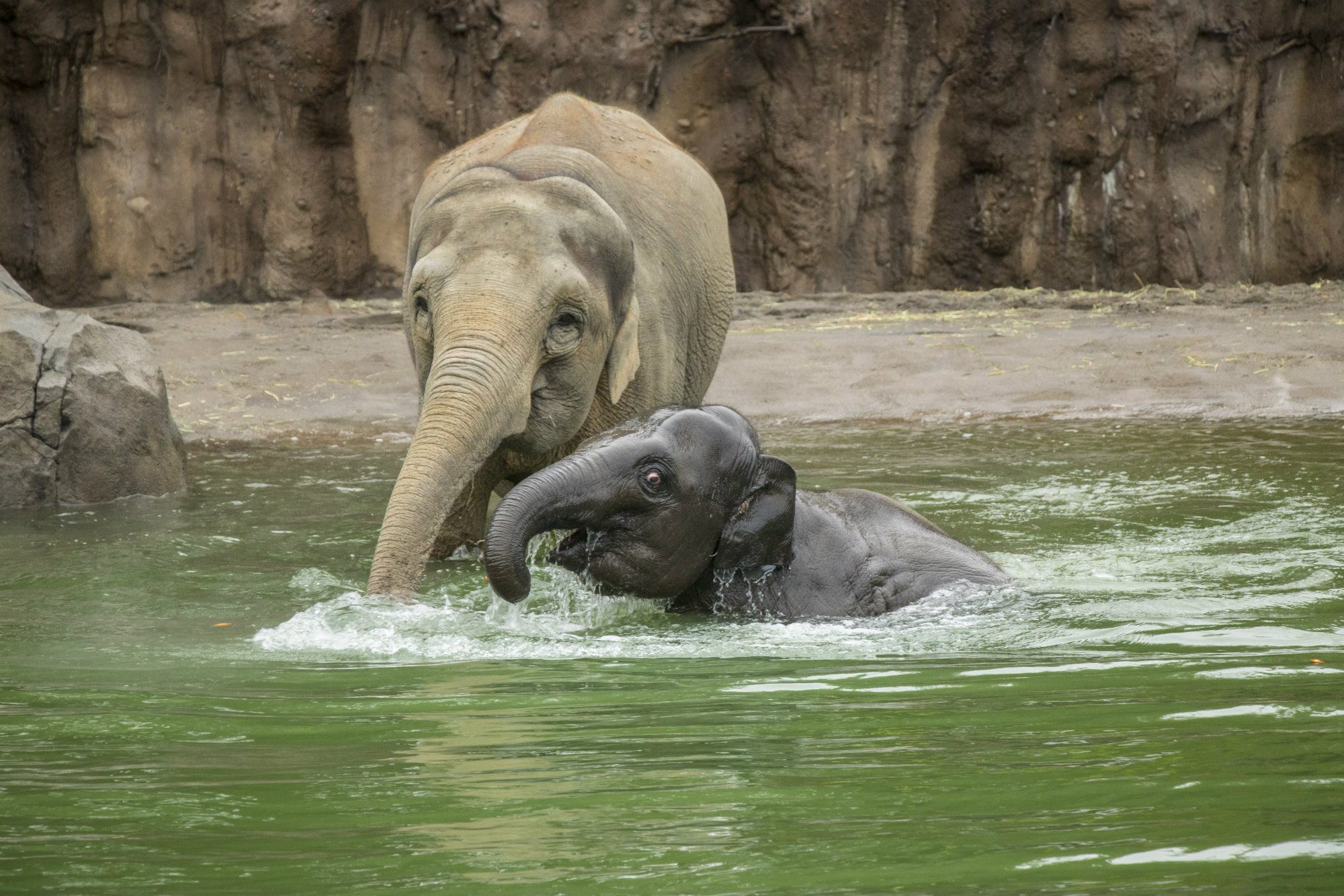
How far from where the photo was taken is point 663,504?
18.7 ft

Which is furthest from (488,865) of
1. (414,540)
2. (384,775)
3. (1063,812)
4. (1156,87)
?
(1156,87)

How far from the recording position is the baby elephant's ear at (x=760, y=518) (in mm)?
5848

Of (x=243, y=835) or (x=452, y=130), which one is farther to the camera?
(x=452, y=130)

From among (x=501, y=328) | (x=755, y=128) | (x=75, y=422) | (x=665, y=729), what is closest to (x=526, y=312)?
(x=501, y=328)

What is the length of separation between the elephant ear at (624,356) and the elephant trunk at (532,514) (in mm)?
1833

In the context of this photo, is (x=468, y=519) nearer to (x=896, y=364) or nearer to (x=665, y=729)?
(x=665, y=729)

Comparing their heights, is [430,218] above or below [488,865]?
above

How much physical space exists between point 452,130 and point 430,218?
11741 millimetres

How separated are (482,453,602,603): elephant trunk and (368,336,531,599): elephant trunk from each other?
0.74 meters

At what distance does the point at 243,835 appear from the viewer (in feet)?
9.32

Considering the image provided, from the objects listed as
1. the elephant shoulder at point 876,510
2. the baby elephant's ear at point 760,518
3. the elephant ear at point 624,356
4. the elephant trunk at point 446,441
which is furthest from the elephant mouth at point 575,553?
the elephant ear at point 624,356

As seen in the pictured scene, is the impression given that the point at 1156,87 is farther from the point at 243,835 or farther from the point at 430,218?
the point at 243,835

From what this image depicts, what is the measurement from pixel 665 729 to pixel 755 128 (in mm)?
16457

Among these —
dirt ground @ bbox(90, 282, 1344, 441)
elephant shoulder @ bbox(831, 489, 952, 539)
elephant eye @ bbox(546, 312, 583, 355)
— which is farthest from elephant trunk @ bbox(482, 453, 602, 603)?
dirt ground @ bbox(90, 282, 1344, 441)
